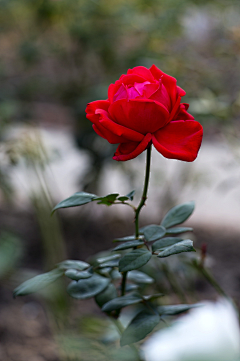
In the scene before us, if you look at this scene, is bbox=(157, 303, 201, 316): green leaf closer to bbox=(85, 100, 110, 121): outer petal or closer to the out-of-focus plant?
the out-of-focus plant

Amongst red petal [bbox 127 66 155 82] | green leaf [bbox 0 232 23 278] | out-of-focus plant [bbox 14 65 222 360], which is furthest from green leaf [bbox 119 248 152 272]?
green leaf [bbox 0 232 23 278]

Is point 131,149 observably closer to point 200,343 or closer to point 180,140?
point 180,140

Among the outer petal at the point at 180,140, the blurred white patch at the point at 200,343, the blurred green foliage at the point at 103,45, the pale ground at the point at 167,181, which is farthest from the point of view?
the pale ground at the point at 167,181

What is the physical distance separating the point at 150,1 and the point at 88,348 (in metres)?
1.70

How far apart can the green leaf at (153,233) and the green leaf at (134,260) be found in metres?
0.04

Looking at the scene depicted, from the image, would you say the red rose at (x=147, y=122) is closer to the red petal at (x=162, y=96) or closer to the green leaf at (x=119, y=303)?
the red petal at (x=162, y=96)

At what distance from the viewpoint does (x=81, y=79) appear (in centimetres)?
210

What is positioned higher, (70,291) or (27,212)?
(70,291)

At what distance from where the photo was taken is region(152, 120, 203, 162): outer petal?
1.24 ft

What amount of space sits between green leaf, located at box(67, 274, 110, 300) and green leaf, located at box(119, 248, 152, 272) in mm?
98

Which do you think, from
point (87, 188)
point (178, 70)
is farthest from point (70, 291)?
point (87, 188)

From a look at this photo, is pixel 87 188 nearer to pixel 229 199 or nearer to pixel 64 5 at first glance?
pixel 64 5

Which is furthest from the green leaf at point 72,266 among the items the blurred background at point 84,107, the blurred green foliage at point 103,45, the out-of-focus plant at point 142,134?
the blurred green foliage at point 103,45

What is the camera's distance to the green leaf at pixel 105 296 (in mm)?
505
